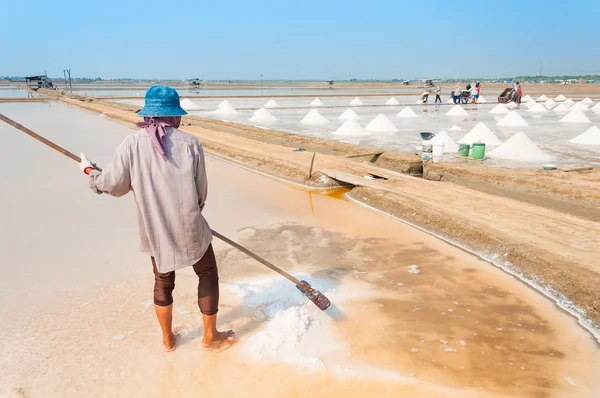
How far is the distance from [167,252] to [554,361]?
77.3 inches

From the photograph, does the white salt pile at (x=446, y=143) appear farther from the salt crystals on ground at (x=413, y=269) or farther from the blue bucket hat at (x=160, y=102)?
the blue bucket hat at (x=160, y=102)

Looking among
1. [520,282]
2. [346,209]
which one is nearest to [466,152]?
[346,209]

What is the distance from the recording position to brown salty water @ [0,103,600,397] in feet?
6.61

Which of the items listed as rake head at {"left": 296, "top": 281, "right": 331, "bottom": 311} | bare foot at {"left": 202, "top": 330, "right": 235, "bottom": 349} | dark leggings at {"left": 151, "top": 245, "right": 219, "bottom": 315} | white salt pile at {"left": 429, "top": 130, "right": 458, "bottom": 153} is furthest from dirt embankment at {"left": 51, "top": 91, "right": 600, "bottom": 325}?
dark leggings at {"left": 151, "top": 245, "right": 219, "bottom": 315}

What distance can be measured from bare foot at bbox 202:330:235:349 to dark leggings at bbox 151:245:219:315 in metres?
0.17

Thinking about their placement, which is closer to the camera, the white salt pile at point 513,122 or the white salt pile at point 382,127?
the white salt pile at point 382,127

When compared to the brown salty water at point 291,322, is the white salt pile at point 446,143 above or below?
above

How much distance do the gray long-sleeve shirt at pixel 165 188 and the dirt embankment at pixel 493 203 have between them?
2.39 metres

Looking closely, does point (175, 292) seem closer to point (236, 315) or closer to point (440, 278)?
point (236, 315)

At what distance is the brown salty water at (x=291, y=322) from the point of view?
6.61ft

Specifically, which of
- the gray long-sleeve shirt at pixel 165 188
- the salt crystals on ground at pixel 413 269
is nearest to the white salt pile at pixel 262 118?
the salt crystals on ground at pixel 413 269

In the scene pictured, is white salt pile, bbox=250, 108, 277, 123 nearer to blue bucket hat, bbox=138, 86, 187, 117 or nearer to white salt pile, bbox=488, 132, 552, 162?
white salt pile, bbox=488, 132, 552, 162

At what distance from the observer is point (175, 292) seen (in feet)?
9.37

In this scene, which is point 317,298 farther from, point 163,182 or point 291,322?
point 163,182
